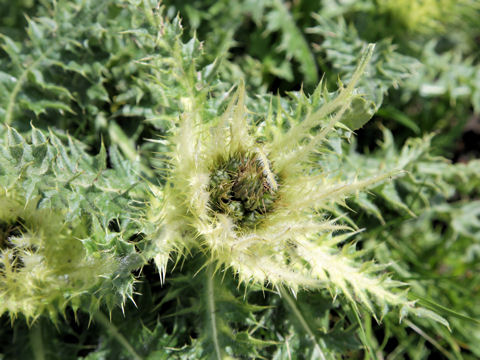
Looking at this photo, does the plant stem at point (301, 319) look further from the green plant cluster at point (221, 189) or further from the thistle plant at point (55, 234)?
the thistle plant at point (55, 234)

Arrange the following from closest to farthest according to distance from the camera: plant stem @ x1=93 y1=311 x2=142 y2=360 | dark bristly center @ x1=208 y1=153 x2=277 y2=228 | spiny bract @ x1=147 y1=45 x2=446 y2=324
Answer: spiny bract @ x1=147 y1=45 x2=446 y2=324 → dark bristly center @ x1=208 y1=153 x2=277 y2=228 → plant stem @ x1=93 y1=311 x2=142 y2=360

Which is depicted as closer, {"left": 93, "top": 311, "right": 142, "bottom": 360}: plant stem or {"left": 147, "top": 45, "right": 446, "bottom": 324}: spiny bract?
{"left": 147, "top": 45, "right": 446, "bottom": 324}: spiny bract

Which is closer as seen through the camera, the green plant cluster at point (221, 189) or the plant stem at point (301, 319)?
the green plant cluster at point (221, 189)

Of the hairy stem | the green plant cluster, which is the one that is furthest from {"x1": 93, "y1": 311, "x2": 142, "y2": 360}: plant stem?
the hairy stem

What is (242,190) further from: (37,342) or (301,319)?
(37,342)

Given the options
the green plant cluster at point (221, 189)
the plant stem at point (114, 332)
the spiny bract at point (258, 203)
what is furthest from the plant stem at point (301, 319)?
the plant stem at point (114, 332)

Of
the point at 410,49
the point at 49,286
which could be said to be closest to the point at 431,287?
the point at 410,49

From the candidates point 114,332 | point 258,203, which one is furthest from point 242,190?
point 114,332

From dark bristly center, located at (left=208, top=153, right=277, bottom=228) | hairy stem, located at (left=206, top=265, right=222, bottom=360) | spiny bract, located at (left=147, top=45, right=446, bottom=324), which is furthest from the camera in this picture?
hairy stem, located at (left=206, top=265, right=222, bottom=360)

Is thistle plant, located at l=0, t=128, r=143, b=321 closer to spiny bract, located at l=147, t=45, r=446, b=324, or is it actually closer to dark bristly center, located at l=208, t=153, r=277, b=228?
spiny bract, located at l=147, t=45, r=446, b=324
